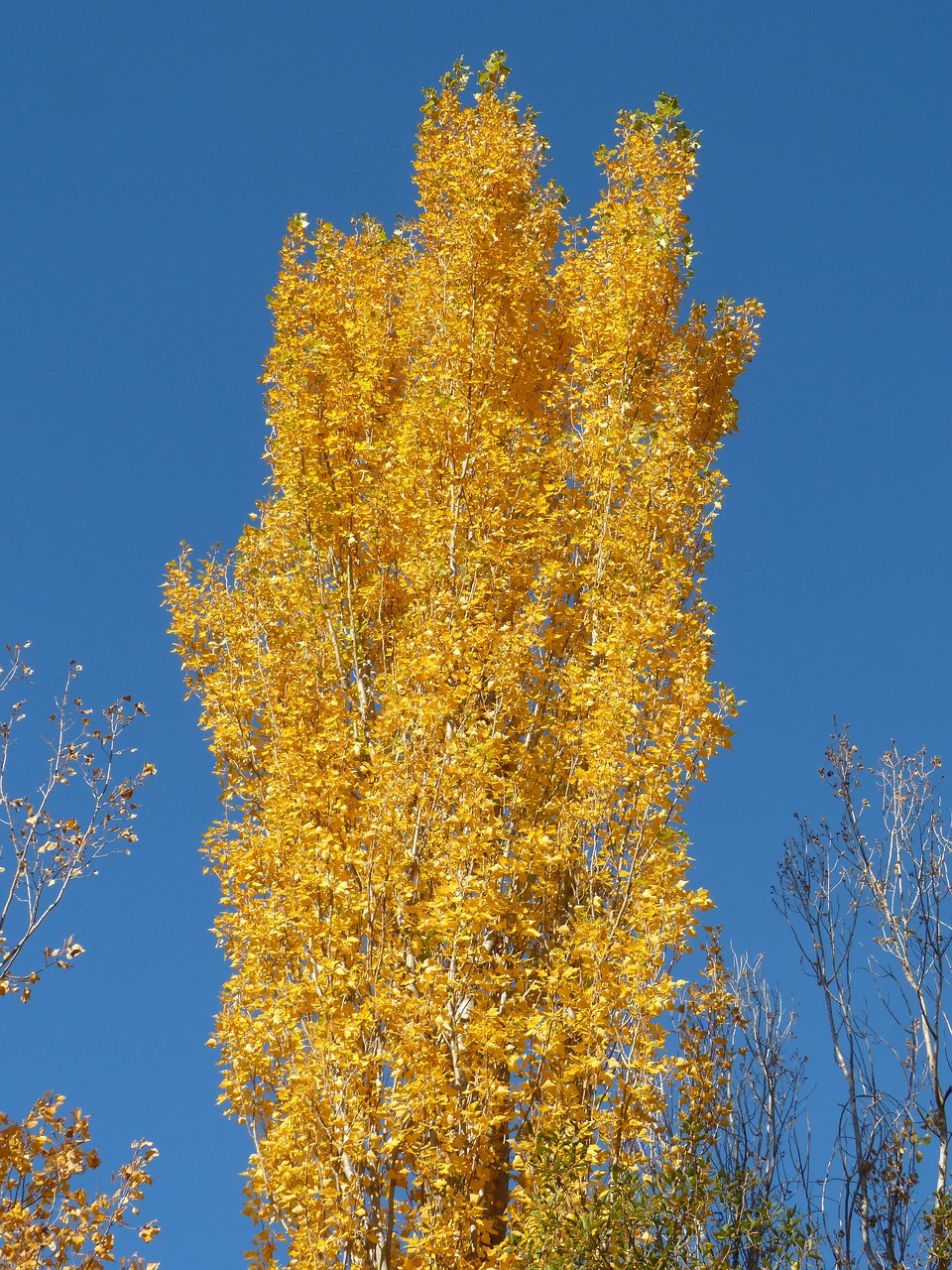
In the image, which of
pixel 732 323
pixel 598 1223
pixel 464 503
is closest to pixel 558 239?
pixel 732 323

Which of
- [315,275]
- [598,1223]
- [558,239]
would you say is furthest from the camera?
[558,239]

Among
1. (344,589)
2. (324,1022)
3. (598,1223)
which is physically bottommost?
(598,1223)

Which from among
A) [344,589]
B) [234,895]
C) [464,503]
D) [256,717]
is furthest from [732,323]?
[234,895]

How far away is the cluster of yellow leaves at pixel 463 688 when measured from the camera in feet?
19.0

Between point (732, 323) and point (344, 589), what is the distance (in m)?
3.73

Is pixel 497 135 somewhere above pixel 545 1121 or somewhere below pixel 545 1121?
above

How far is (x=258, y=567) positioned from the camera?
8211mm

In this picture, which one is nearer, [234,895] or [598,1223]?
[598,1223]

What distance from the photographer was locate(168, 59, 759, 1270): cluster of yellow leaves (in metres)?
5.78

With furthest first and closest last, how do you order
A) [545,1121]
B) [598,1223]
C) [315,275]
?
[315,275] < [545,1121] < [598,1223]

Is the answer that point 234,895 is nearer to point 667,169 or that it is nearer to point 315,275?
point 315,275

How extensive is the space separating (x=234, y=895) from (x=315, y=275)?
4.62 metres

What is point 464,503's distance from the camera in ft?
24.9

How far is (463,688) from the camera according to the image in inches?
257
